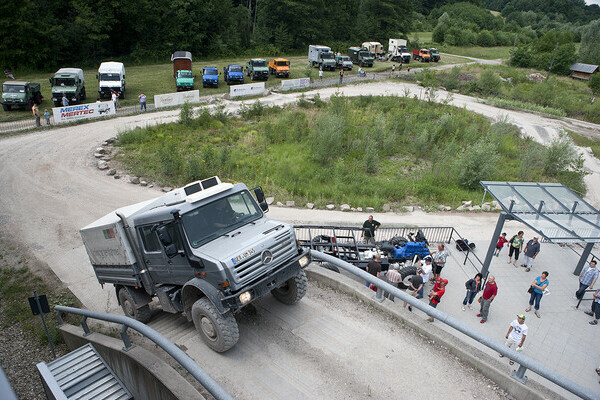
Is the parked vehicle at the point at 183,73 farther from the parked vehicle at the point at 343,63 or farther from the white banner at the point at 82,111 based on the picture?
the parked vehicle at the point at 343,63

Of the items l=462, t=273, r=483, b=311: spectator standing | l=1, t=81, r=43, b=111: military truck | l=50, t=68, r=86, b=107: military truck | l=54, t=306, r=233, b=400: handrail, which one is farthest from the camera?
l=50, t=68, r=86, b=107: military truck

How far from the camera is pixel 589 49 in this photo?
242ft

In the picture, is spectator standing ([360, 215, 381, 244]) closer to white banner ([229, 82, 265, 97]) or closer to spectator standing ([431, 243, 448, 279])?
spectator standing ([431, 243, 448, 279])

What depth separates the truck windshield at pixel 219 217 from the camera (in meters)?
7.73

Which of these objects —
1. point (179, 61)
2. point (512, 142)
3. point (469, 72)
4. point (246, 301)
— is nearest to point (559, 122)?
point (512, 142)

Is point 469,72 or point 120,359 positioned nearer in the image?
point 120,359

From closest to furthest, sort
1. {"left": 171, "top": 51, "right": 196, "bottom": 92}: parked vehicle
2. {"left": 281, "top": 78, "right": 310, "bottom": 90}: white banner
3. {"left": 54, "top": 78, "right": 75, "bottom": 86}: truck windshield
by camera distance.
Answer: {"left": 54, "top": 78, "right": 75, "bottom": 86}: truck windshield → {"left": 171, "top": 51, "right": 196, "bottom": 92}: parked vehicle → {"left": 281, "top": 78, "right": 310, "bottom": 90}: white banner

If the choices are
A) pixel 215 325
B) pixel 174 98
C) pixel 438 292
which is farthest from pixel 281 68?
pixel 215 325

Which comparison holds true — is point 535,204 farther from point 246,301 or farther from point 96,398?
point 96,398

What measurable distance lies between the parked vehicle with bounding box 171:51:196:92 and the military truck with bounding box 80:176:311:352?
29.5 meters

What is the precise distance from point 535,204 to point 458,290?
152 inches

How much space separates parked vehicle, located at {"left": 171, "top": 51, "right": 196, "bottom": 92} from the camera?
36188 mm

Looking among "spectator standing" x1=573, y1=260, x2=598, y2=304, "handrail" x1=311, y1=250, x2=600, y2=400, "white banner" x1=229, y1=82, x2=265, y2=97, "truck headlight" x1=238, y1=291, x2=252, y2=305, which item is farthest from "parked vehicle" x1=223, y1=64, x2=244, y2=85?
"truck headlight" x1=238, y1=291, x2=252, y2=305

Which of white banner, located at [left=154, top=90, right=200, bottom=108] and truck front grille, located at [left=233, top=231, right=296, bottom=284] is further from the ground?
truck front grille, located at [left=233, top=231, right=296, bottom=284]
